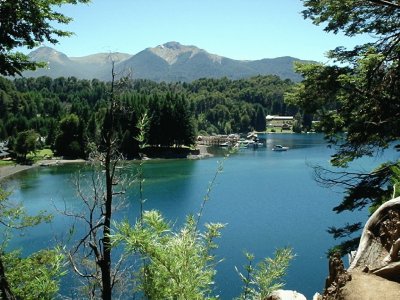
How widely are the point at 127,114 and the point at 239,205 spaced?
35794 millimetres

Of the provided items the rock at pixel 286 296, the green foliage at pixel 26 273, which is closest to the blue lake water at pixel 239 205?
Result: the green foliage at pixel 26 273

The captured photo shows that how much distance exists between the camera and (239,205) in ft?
136

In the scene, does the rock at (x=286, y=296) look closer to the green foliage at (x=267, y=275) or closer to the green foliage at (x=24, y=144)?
the green foliage at (x=267, y=275)

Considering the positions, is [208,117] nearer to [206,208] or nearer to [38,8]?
[206,208]

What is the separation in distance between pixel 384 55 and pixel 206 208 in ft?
111

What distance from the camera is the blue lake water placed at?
84.9ft

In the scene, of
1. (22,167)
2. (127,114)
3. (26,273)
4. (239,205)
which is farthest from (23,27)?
(22,167)

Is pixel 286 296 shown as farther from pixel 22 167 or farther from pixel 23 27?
pixel 22 167

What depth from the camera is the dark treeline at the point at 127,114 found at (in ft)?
243

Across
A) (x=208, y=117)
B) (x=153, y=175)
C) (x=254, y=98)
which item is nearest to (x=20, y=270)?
(x=153, y=175)

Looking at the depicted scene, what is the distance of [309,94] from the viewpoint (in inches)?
403

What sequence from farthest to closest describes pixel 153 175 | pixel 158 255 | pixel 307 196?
pixel 153 175 < pixel 307 196 < pixel 158 255

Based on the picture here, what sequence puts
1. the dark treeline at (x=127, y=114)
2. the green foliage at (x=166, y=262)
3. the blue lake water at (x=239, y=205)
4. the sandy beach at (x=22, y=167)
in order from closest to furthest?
1. the green foliage at (x=166, y=262)
2. the blue lake water at (x=239, y=205)
3. the sandy beach at (x=22, y=167)
4. the dark treeline at (x=127, y=114)

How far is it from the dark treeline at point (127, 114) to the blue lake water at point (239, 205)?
7211 mm
